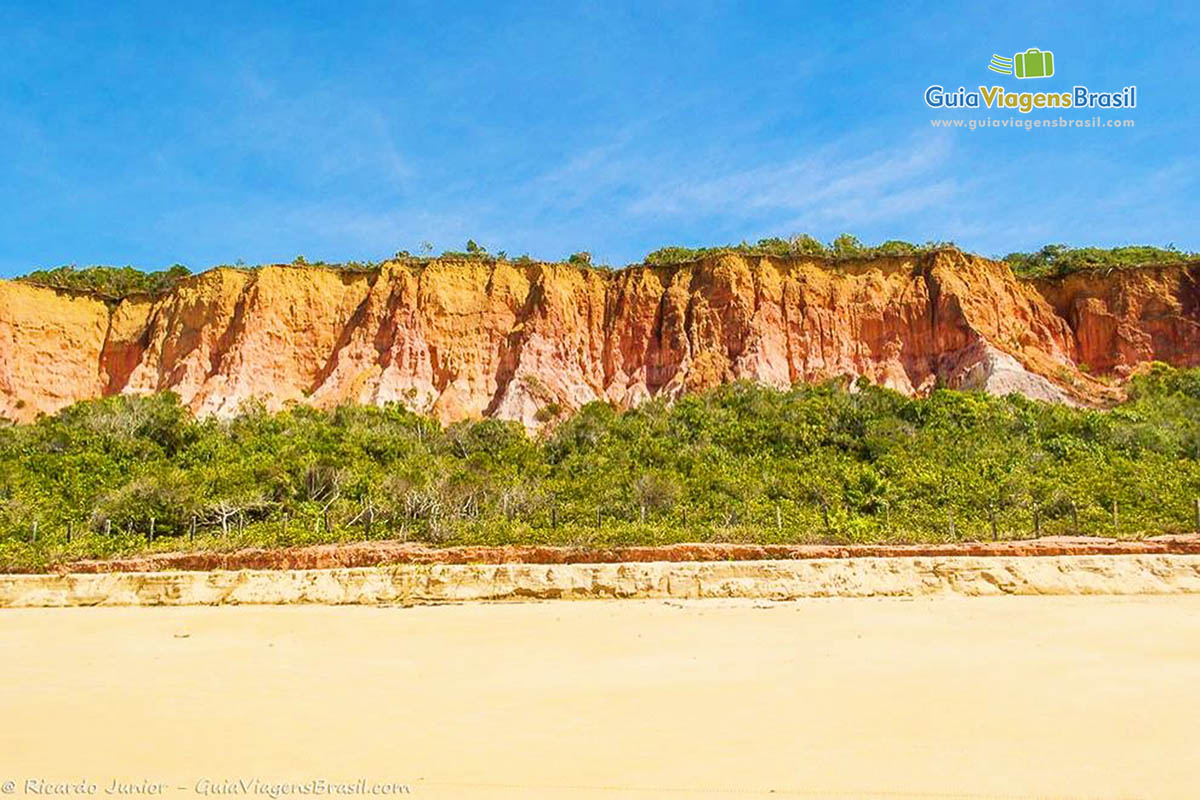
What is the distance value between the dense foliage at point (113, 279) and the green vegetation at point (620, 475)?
16321 millimetres

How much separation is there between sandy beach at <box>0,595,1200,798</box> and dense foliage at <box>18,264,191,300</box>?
46269mm

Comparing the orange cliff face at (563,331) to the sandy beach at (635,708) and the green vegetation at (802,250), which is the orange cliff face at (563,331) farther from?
the sandy beach at (635,708)

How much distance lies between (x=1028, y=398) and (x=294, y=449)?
31263 millimetres

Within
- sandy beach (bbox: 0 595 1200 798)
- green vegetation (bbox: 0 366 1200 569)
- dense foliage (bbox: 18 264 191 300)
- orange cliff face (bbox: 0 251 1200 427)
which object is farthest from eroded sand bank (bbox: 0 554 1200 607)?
dense foliage (bbox: 18 264 191 300)

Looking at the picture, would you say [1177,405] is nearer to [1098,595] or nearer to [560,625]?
[1098,595]

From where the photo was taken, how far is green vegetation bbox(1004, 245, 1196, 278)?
1829 inches

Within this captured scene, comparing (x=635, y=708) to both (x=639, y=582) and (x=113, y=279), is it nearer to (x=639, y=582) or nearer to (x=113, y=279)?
(x=639, y=582)

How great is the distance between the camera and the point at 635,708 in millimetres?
5141

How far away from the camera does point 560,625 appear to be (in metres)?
9.40

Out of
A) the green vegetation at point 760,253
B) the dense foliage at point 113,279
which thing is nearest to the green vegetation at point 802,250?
the green vegetation at point 760,253

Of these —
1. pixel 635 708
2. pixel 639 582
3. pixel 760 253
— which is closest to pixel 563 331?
pixel 760 253

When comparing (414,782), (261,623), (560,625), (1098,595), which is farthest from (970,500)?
(414,782)

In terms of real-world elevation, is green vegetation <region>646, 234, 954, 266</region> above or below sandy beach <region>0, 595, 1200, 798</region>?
above

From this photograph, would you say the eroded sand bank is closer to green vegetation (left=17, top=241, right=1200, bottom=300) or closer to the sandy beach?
the sandy beach
